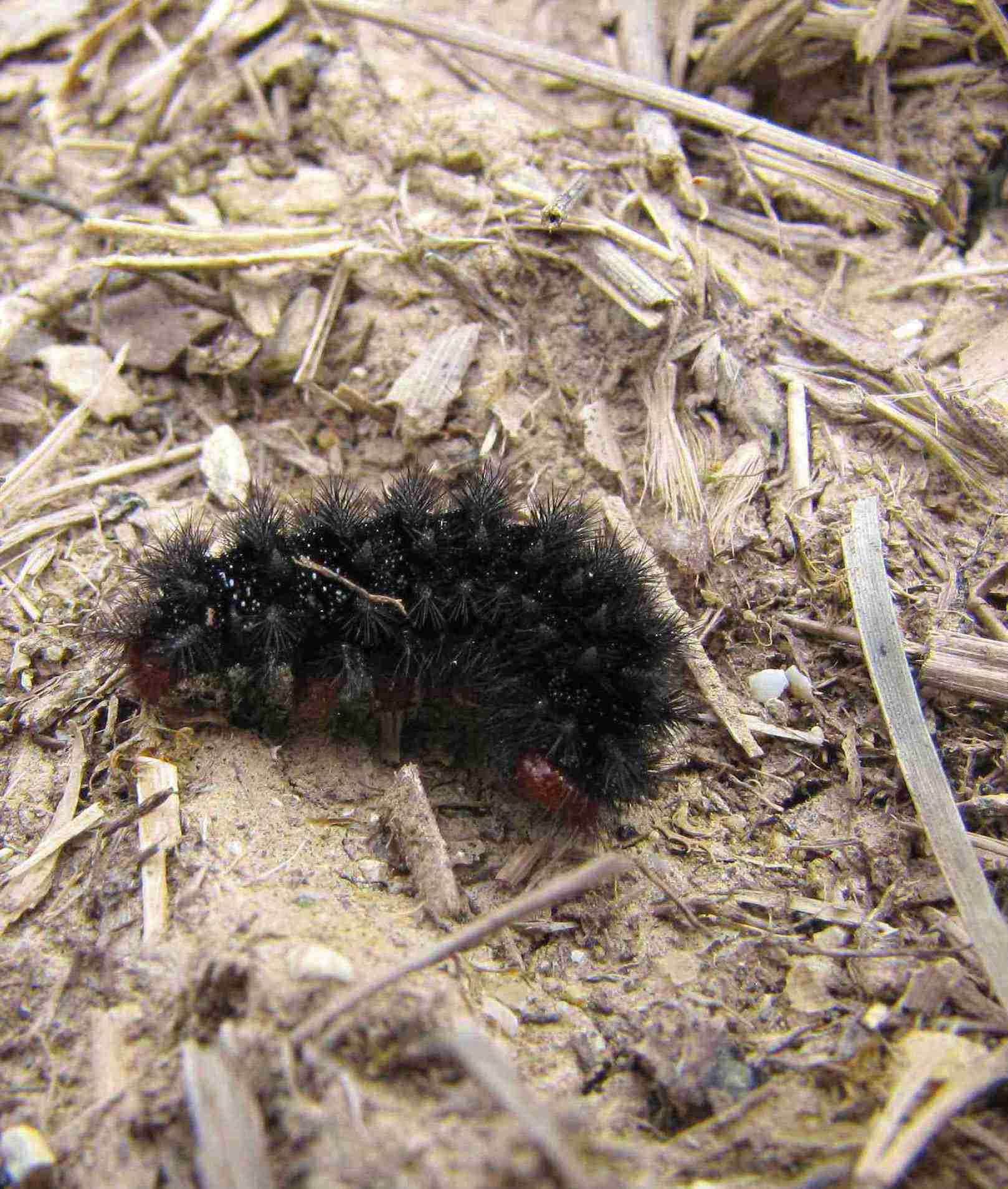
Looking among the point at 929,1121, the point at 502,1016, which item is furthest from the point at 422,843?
the point at 929,1121

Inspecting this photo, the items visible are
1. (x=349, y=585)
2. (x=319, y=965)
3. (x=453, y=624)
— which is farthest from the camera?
(x=453, y=624)

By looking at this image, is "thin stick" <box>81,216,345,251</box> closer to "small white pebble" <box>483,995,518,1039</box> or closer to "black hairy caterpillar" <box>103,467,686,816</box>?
"black hairy caterpillar" <box>103,467,686,816</box>

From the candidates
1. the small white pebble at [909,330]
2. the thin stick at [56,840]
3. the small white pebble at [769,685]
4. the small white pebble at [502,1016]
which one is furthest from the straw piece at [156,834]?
the small white pebble at [909,330]

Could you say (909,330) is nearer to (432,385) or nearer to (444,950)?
(432,385)

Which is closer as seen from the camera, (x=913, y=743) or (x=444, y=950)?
(x=444, y=950)

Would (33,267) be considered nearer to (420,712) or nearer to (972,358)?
(420,712)

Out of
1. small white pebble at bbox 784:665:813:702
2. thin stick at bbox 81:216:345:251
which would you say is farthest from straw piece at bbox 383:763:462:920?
thin stick at bbox 81:216:345:251

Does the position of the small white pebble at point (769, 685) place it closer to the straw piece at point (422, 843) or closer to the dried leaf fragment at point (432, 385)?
the straw piece at point (422, 843)
